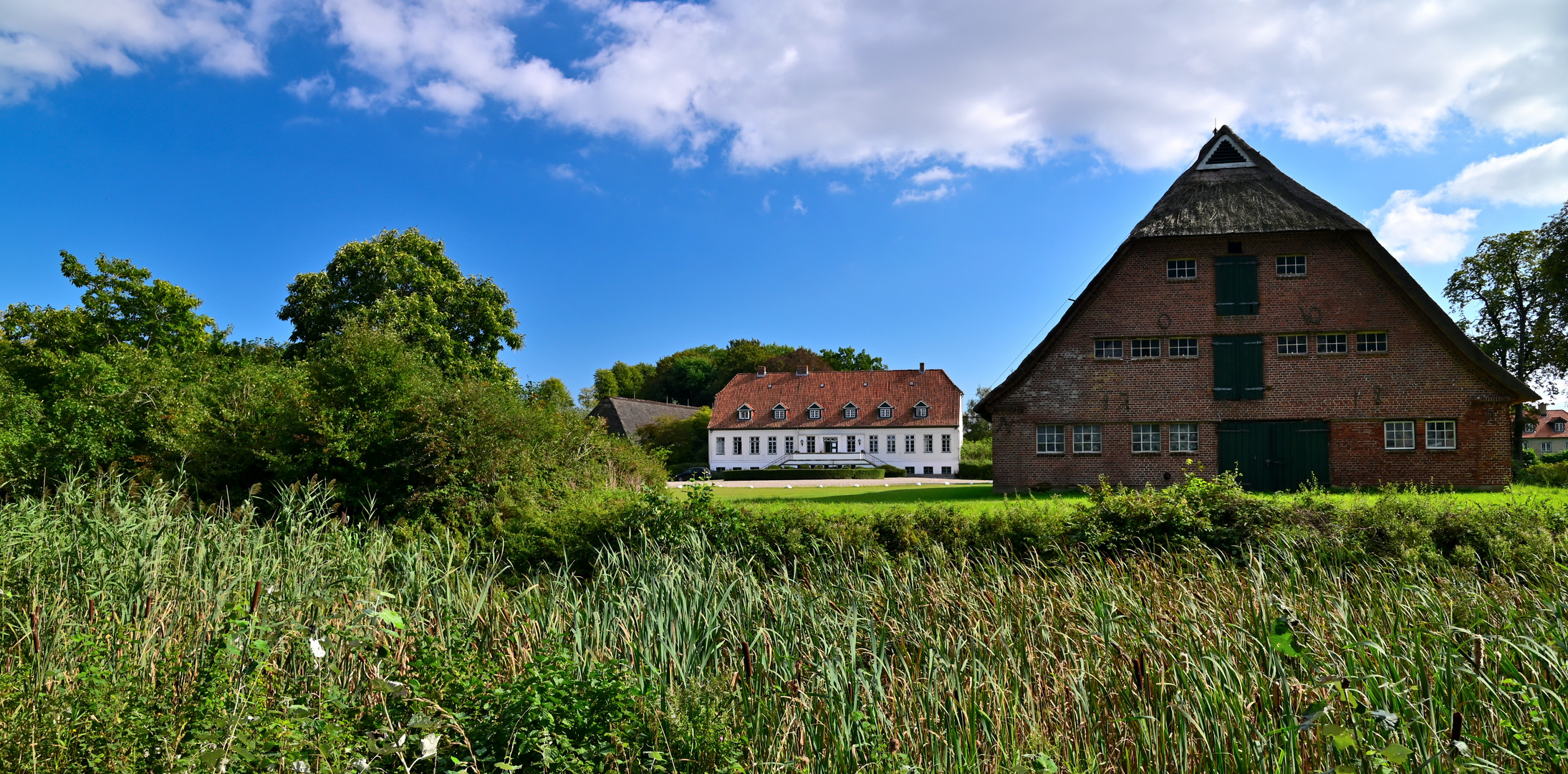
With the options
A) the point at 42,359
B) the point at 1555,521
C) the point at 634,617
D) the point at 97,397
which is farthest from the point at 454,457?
the point at 42,359

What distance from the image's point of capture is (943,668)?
4.09 metres

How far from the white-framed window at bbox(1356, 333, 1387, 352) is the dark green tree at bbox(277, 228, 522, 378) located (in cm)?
2457

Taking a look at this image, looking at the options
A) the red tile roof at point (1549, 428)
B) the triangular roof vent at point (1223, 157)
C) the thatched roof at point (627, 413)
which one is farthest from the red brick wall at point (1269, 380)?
the red tile roof at point (1549, 428)

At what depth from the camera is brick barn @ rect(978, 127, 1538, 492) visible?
19156 mm

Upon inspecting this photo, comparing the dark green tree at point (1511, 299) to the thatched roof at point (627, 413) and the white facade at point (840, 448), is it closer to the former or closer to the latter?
the white facade at point (840, 448)

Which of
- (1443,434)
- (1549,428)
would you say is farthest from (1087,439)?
(1549,428)

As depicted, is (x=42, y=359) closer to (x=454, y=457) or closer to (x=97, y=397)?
(x=97, y=397)

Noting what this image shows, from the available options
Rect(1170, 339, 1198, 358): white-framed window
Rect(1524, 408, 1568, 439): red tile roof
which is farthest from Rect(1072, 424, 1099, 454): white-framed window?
Rect(1524, 408, 1568, 439): red tile roof

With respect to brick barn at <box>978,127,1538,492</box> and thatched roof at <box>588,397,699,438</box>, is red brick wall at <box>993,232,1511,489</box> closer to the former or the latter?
brick barn at <box>978,127,1538,492</box>

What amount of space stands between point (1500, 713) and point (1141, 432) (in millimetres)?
17819

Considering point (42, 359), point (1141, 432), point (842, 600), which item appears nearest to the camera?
point (842, 600)

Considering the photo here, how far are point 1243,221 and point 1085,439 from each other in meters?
6.18

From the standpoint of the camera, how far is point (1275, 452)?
64.6ft

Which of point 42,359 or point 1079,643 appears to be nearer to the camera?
point 1079,643
